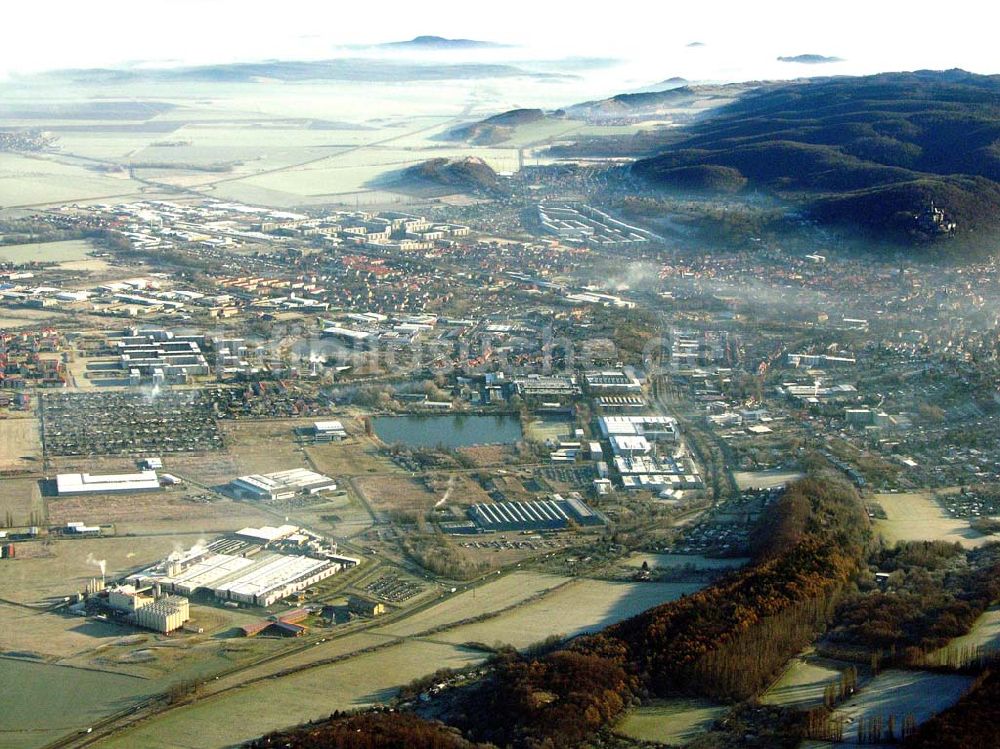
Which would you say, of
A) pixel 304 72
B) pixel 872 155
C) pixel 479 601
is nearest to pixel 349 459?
pixel 479 601

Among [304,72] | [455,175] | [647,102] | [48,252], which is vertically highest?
[304,72]

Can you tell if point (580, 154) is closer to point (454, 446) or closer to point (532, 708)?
point (454, 446)

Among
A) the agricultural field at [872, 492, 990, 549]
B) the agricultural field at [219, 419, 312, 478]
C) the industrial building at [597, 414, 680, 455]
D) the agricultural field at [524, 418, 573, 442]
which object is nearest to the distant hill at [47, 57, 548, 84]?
the agricultural field at [219, 419, 312, 478]

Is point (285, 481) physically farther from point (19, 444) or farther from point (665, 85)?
point (665, 85)

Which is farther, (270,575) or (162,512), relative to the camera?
(162,512)

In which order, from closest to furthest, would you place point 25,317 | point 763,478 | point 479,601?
point 479,601 < point 763,478 < point 25,317

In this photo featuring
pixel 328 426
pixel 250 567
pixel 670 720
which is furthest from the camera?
pixel 328 426

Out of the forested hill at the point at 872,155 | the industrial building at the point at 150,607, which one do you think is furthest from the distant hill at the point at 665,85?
the industrial building at the point at 150,607
